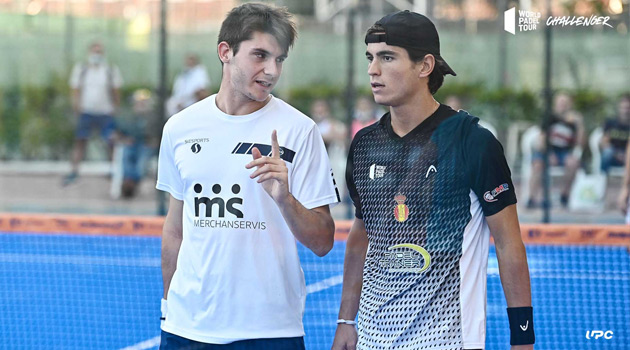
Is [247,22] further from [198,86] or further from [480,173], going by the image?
[198,86]

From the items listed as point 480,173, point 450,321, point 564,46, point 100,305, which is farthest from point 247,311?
point 564,46

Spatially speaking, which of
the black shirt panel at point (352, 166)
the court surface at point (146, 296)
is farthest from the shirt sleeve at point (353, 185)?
the court surface at point (146, 296)

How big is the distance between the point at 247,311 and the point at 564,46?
991cm

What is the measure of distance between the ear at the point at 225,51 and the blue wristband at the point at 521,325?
1412 millimetres

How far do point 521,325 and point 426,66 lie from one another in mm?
965

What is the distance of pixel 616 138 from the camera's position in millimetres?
12891

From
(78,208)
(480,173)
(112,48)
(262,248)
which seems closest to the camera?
(480,173)

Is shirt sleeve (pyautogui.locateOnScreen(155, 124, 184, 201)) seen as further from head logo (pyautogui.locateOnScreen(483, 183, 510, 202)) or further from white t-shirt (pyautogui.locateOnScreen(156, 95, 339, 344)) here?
head logo (pyautogui.locateOnScreen(483, 183, 510, 202))

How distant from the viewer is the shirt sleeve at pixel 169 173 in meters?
3.83

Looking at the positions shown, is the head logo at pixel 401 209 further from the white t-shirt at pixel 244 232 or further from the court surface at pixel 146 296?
the court surface at pixel 146 296

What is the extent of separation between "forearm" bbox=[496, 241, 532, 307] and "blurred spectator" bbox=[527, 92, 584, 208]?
29.8 ft

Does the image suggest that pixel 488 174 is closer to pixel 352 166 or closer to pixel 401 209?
pixel 401 209

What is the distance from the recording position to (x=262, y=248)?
3584 millimetres

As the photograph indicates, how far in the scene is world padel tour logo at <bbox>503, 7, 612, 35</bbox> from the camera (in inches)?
429
